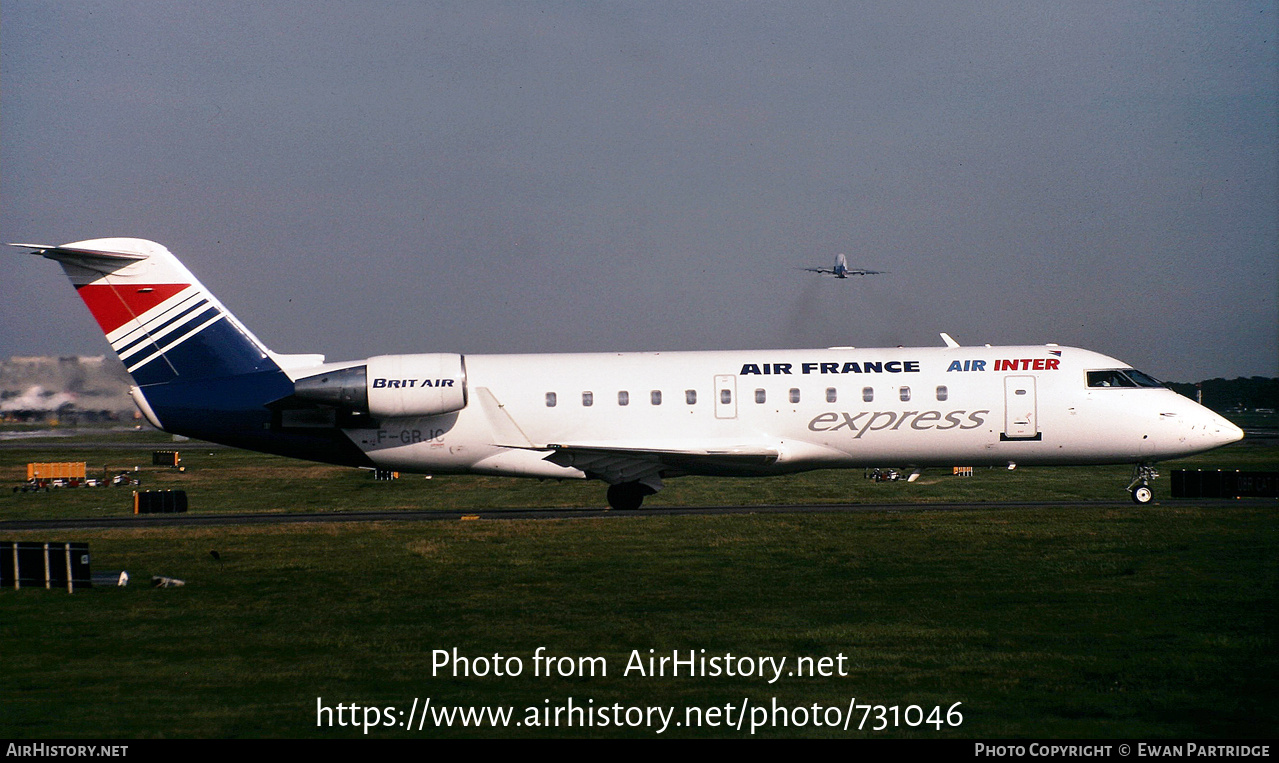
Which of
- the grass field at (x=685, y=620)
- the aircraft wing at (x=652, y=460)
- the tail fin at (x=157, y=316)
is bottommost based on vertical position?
the grass field at (x=685, y=620)

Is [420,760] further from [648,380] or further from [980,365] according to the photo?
[980,365]

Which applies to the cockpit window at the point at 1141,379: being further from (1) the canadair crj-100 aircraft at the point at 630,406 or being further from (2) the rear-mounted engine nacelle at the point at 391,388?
(2) the rear-mounted engine nacelle at the point at 391,388

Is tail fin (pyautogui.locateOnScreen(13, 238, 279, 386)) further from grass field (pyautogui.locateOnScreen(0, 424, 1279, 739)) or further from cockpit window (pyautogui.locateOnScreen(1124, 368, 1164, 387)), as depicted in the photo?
cockpit window (pyautogui.locateOnScreen(1124, 368, 1164, 387))

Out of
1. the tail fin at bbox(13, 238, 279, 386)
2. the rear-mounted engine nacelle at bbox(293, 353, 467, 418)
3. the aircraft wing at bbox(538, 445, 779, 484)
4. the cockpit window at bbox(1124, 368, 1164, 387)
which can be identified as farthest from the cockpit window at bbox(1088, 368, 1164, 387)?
the tail fin at bbox(13, 238, 279, 386)

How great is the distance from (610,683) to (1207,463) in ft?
136

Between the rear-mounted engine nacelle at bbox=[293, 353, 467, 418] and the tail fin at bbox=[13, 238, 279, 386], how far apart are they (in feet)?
6.29

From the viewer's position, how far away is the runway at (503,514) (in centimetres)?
2780

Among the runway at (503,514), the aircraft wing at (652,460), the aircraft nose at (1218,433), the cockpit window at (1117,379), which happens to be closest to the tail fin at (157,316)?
the runway at (503,514)

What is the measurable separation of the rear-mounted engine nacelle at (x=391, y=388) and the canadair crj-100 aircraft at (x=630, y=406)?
0.04 m

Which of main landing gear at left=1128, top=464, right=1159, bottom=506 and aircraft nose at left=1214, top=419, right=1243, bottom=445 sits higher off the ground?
aircraft nose at left=1214, top=419, right=1243, bottom=445

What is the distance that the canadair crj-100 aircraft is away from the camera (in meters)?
28.5

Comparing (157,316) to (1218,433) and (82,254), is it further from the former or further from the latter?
(1218,433)

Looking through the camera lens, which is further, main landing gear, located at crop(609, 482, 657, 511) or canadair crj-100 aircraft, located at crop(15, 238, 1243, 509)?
main landing gear, located at crop(609, 482, 657, 511)

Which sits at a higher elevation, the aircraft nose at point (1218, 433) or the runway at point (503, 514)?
the aircraft nose at point (1218, 433)
